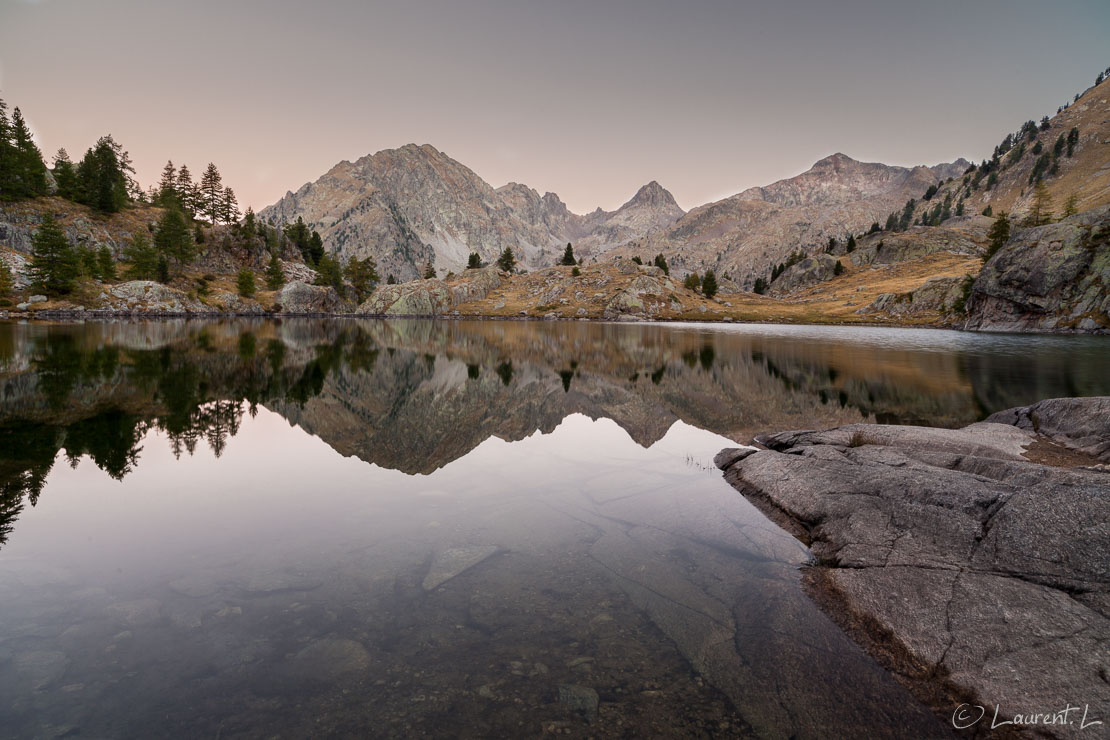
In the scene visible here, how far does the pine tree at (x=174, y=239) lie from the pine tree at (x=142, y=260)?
616 centimetres

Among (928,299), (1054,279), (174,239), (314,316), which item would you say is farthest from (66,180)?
(928,299)

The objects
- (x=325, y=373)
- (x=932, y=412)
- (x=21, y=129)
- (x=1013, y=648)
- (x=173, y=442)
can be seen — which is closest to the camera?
(x=1013, y=648)

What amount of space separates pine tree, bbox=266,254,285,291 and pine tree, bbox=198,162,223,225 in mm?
43797

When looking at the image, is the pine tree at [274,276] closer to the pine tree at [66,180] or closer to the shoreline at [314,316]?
the shoreline at [314,316]

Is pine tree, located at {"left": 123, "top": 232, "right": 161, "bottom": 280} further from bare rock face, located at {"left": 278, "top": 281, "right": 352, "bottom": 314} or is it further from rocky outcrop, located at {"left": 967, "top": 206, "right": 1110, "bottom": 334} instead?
rocky outcrop, located at {"left": 967, "top": 206, "right": 1110, "bottom": 334}

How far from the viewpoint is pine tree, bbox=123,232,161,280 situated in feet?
454

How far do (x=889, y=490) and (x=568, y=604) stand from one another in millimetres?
10490

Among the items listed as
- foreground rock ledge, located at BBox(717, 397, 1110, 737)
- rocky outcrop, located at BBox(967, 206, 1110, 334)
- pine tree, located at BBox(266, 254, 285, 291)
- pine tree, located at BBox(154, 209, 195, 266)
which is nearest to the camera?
foreground rock ledge, located at BBox(717, 397, 1110, 737)

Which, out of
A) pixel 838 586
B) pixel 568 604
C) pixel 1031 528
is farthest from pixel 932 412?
pixel 568 604

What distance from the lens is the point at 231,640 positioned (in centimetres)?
855

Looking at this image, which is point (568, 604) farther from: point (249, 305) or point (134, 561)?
point (249, 305)

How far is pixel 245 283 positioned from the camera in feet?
526

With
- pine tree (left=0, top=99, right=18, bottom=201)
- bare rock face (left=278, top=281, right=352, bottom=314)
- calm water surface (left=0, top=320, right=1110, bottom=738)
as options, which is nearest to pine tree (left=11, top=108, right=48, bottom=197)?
pine tree (left=0, top=99, right=18, bottom=201)

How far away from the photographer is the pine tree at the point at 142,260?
138 meters
